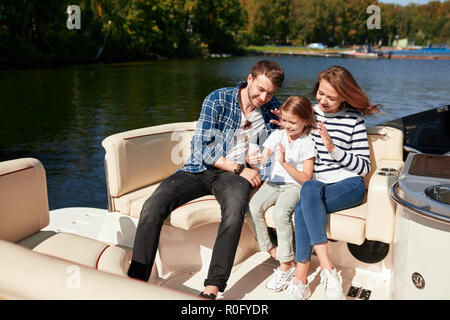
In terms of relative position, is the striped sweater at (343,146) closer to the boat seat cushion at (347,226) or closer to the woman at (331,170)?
the woman at (331,170)

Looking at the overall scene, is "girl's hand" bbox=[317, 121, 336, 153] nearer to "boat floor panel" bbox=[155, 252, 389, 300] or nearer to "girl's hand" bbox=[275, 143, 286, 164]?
"girl's hand" bbox=[275, 143, 286, 164]

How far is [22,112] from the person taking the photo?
606 inches

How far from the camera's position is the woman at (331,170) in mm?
2311

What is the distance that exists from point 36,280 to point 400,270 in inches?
67.8

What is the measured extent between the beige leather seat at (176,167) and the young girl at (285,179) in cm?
9

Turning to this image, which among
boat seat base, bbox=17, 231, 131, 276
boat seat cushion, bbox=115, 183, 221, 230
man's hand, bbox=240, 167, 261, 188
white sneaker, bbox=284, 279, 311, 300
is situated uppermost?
man's hand, bbox=240, 167, 261, 188

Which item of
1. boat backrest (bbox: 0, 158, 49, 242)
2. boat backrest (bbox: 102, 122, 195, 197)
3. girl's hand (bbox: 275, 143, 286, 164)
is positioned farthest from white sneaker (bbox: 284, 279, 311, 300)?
boat backrest (bbox: 0, 158, 49, 242)

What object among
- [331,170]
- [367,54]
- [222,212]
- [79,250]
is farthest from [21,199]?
[367,54]

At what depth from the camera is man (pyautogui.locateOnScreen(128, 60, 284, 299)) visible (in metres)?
2.33

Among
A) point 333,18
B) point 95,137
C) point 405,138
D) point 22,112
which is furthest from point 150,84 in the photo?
point 333,18

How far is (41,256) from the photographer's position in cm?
128

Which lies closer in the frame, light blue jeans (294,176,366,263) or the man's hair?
light blue jeans (294,176,366,263)
